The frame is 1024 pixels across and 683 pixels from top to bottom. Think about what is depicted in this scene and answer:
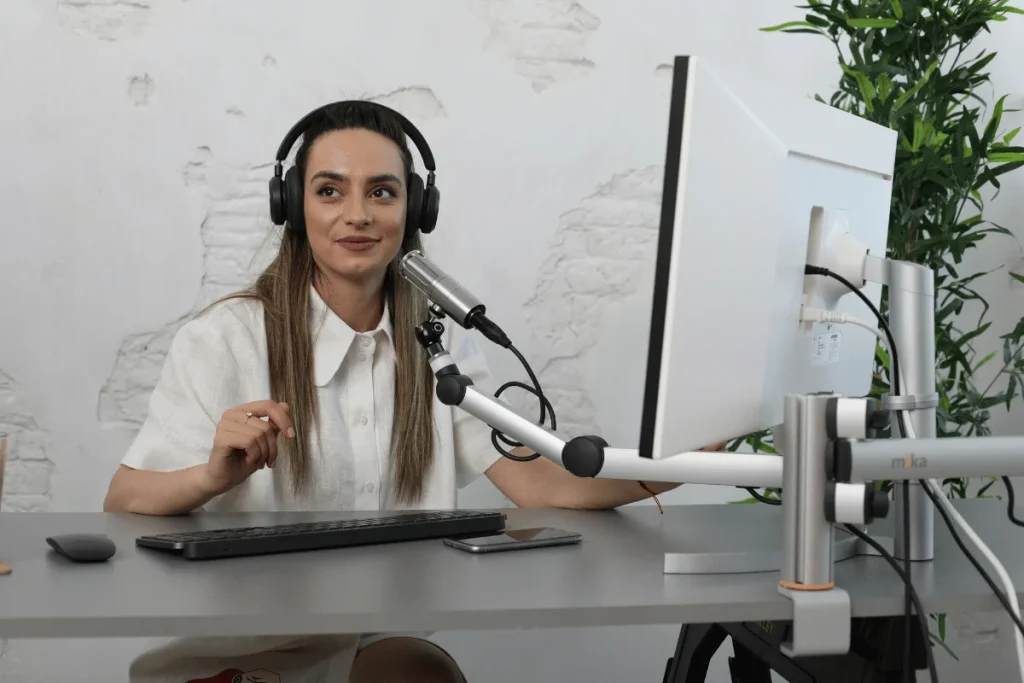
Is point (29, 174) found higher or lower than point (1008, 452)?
higher

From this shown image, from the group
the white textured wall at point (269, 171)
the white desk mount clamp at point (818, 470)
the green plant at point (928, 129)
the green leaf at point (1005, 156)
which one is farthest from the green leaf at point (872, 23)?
the white desk mount clamp at point (818, 470)

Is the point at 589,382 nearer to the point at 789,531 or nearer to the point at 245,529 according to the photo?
the point at 245,529

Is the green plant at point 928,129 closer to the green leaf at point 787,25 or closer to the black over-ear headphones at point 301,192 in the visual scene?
the green leaf at point 787,25

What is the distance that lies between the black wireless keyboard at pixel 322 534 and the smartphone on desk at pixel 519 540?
41mm

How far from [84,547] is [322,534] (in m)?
0.24

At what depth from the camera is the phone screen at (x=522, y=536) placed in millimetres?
1151

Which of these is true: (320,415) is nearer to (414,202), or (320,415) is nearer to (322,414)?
(322,414)

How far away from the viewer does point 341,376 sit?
1.75 m

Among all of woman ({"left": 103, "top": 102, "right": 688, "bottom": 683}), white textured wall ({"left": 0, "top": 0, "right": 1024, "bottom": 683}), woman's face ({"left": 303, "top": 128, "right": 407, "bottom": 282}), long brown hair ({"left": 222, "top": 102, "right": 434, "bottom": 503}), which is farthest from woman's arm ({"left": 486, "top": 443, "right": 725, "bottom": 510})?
white textured wall ({"left": 0, "top": 0, "right": 1024, "bottom": 683})

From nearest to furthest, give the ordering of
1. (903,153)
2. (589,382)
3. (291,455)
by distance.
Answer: (291,455) < (903,153) < (589,382)

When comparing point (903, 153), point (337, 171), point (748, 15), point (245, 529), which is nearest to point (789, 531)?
point (245, 529)

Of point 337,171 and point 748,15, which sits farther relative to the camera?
point 748,15

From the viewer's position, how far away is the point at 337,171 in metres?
1.76

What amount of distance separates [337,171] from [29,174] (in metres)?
1.03
